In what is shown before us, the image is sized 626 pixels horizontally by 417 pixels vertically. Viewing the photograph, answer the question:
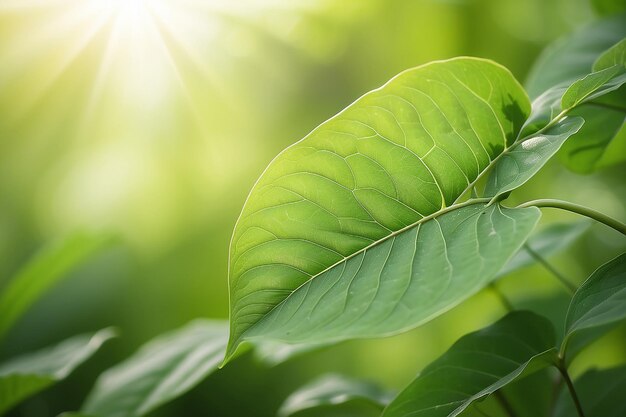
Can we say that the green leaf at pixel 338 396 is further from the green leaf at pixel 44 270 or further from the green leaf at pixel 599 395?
the green leaf at pixel 44 270

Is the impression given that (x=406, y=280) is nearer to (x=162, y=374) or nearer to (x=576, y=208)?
(x=576, y=208)

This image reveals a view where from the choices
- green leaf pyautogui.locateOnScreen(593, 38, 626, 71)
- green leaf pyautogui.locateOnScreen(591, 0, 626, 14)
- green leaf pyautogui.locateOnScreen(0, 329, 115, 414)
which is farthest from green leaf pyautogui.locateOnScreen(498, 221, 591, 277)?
green leaf pyautogui.locateOnScreen(0, 329, 115, 414)

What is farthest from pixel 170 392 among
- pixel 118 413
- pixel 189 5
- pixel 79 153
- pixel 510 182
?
pixel 79 153

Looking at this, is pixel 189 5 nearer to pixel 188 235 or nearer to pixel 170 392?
pixel 188 235

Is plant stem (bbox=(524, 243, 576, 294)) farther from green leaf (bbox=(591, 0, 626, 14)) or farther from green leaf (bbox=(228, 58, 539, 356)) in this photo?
green leaf (bbox=(591, 0, 626, 14))

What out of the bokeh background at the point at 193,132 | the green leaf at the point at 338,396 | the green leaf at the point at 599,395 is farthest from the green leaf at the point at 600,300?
the bokeh background at the point at 193,132
